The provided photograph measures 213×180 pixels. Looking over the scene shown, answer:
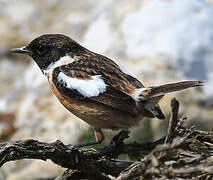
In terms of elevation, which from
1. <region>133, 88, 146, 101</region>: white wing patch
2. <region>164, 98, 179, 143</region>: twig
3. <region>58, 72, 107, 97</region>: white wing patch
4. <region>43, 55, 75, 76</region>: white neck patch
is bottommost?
<region>164, 98, 179, 143</region>: twig

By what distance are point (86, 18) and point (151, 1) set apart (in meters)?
1.87

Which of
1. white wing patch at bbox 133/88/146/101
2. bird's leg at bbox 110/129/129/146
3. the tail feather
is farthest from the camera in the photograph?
white wing patch at bbox 133/88/146/101

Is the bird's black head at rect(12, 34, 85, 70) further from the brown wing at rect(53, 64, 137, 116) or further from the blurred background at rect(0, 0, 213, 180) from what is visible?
the blurred background at rect(0, 0, 213, 180)

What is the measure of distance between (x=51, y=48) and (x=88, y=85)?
870mm

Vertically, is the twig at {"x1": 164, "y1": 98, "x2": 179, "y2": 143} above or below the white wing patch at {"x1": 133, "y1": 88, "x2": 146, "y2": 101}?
below

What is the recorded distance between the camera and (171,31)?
8742mm

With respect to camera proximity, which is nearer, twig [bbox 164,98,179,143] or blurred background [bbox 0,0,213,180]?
twig [bbox 164,98,179,143]

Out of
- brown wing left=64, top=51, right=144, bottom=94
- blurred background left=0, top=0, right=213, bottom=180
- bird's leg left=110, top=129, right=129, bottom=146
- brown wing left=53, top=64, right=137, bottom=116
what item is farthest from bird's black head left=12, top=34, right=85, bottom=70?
blurred background left=0, top=0, right=213, bottom=180

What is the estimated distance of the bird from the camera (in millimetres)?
4539

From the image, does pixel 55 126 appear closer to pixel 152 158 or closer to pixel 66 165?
pixel 66 165

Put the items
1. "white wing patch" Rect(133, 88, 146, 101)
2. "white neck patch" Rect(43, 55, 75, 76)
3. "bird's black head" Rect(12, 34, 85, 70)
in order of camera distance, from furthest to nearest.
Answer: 1. "bird's black head" Rect(12, 34, 85, 70)
2. "white neck patch" Rect(43, 55, 75, 76)
3. "white wing patch" Rect(133, 88, 146, 101)

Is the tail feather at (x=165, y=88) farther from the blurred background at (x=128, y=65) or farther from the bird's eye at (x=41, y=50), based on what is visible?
the blurred background at (x=128, y=65)

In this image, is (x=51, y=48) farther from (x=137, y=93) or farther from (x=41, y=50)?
(x=137, y=93)

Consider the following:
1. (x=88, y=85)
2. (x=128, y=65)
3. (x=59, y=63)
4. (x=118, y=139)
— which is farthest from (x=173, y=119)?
(x=128, y=65)
